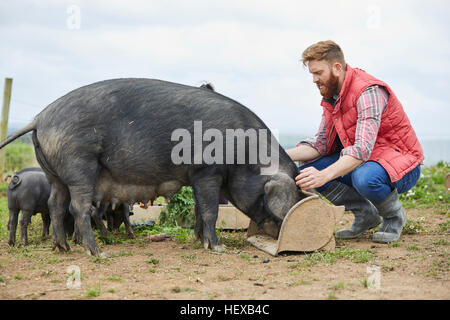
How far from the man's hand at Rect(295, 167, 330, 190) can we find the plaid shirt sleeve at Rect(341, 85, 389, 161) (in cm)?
30

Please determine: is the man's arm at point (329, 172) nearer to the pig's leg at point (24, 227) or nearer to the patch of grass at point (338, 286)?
the patch of grass at point (338, 286)

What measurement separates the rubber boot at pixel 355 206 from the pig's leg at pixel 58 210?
261cm

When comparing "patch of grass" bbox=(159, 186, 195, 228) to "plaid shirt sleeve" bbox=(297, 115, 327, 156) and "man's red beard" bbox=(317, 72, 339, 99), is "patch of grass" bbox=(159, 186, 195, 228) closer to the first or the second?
"plaid shirt sleeve" bbox=(297, 115, 327, 156)

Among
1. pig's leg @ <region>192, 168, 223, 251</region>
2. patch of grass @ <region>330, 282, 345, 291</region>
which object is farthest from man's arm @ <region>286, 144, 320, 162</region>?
patch of grass @ <region>330, 282, 345, 291</region>

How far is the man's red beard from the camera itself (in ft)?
16.2

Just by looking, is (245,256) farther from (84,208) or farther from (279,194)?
(84,208)

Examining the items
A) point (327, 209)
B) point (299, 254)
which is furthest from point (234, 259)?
point (327, 209)

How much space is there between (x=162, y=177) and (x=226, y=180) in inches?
23.3

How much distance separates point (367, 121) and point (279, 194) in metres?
1.03

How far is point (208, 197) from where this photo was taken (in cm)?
471

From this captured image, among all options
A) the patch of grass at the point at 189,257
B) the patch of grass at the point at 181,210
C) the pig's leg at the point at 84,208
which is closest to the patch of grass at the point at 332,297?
the patch of grass at the point at 189,257

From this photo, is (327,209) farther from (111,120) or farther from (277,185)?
(111,120)

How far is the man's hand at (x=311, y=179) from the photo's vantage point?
460cm

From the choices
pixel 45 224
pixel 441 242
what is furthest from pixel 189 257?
pixel 441 242
